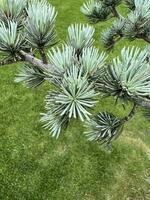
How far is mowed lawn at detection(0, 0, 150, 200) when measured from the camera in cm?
629

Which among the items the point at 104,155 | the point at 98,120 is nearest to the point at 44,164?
the point at 104,155

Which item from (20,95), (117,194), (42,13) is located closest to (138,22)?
(42,13)

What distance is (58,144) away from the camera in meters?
7.39

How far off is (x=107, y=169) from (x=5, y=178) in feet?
5.75

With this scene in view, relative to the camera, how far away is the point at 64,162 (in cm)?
691

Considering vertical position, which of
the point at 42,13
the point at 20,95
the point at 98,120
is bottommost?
the point at 20,95

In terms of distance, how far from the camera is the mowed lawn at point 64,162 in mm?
6289

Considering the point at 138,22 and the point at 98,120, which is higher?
the point at 138,22

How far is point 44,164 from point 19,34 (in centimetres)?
483

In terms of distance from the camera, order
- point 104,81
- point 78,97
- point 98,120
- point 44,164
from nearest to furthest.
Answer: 1. point 78,97
2. point 104,81
3. point 98,120
4. point 44,164

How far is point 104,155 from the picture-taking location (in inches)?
283

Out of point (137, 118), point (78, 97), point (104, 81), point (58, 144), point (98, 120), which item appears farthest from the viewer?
point (137, 118)

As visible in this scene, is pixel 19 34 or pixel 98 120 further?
pixel 98 120

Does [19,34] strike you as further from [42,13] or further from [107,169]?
[107,169]
